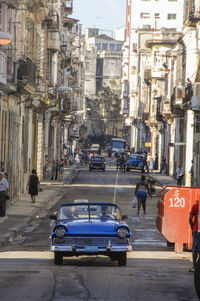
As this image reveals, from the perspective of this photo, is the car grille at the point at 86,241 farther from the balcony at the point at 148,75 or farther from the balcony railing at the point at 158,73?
the balcony at the point at 148,75

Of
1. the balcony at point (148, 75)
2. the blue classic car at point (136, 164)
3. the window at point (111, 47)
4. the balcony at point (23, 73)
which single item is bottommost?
the blue classic car at point (136, 164)

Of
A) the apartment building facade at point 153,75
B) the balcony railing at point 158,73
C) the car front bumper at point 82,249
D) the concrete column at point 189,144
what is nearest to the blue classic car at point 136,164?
the apartment building facade at point 153,75

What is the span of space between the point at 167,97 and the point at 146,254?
5659 centimetres

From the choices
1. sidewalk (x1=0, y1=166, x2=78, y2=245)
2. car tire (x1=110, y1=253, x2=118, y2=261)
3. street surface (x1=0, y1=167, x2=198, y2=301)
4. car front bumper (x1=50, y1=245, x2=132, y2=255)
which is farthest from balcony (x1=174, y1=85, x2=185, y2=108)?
car front bumper (x1=50, y1=245, x2=132, y2=255)

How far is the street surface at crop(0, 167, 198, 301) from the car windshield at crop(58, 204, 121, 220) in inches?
37.6

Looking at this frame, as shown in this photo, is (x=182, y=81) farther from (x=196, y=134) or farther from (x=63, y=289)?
(x=63, y=289)

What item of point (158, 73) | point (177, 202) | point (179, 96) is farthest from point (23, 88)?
point (158, 73)

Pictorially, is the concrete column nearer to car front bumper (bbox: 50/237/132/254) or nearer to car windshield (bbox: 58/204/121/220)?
car windshield (bbox: 58/204/121/220)

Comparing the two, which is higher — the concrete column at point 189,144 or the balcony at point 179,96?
the balcony at point 179,96

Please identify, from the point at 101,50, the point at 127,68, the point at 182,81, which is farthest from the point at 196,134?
the point at 101,50

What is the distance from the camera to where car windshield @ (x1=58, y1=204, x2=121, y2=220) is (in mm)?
17156

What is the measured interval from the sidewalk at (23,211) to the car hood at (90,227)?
5518 millimetres

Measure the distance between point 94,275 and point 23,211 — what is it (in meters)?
18.0

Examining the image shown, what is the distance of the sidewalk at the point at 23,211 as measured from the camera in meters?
24.1
